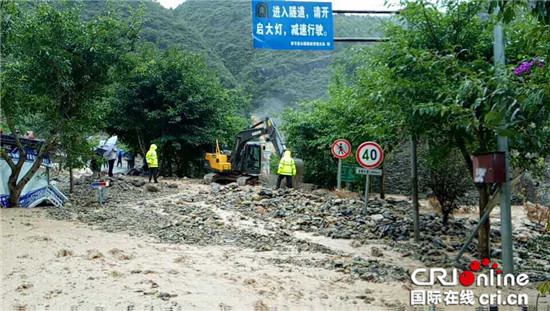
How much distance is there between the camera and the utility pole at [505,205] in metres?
5.76

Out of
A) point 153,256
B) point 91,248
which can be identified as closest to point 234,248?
point 153,256

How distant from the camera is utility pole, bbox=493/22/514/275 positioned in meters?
5.76

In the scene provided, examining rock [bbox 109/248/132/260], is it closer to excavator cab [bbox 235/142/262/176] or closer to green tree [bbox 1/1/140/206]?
green tree [bbox 1/1/140/206]

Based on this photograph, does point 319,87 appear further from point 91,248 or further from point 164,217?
point 91,248

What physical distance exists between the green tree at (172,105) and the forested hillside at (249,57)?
3039cm

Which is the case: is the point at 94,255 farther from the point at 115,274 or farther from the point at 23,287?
the point at 23,287

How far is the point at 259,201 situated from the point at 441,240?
5.98 metres

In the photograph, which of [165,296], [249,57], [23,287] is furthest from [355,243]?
[249,57]

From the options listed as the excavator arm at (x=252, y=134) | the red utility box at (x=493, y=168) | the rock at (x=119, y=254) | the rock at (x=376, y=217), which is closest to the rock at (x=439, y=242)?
the rock at (x=376, y=217)

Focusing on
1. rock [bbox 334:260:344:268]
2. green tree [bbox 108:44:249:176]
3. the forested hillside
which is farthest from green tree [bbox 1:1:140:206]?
the forested hillside

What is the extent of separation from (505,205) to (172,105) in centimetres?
2233

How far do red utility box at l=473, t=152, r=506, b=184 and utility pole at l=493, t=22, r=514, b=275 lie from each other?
6cm

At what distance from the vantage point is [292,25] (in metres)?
11.4

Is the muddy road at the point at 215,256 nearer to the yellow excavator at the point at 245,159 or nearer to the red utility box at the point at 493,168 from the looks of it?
the red utility box at the point at 493,168
